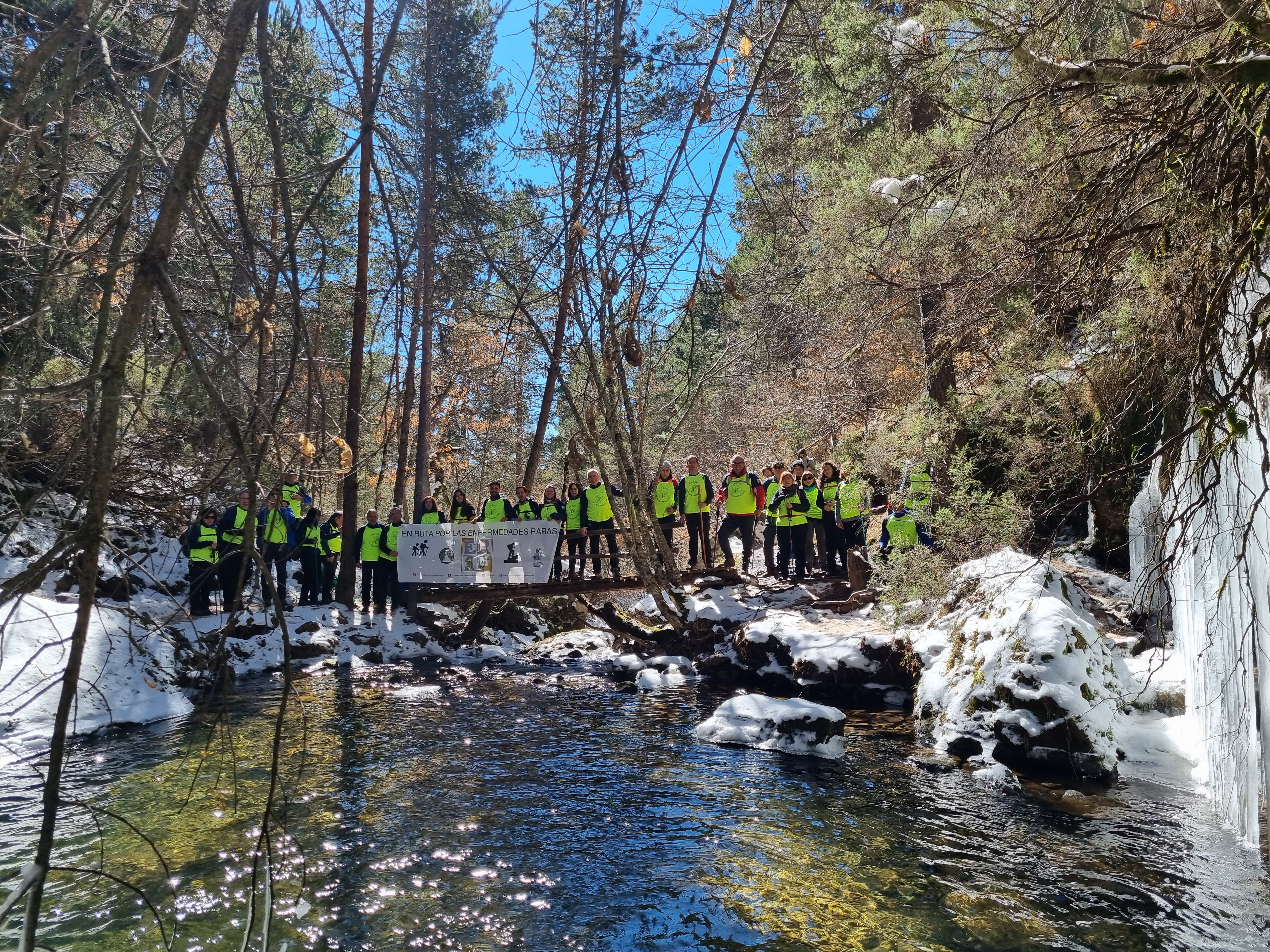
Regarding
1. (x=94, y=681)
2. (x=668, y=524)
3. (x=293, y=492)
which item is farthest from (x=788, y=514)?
(x=293, y=492)

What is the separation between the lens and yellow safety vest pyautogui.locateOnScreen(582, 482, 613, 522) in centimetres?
1437

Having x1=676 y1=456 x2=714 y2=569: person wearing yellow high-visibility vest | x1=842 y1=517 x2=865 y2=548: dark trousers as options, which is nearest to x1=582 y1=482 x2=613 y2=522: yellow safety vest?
x1=676 y1=456 x2=714 y2=569: person wearing yellow high-visibility vest

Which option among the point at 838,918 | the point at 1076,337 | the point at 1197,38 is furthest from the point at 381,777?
the point at 1076,337

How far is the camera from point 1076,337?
1038 centimetres

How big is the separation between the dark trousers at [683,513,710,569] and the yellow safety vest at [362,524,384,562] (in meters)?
5.62

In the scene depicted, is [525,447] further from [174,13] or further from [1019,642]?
[174,13]

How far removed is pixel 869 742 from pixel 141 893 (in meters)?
8.40

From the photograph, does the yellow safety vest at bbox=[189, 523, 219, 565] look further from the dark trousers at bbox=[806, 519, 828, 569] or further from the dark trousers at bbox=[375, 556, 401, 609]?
the dark trousers at bbox=[806, 519, 828, 569]

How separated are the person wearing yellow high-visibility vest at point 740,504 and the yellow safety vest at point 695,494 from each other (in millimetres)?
633

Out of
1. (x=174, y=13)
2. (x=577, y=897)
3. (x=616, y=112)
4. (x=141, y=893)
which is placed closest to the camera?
(x=141, y=893)

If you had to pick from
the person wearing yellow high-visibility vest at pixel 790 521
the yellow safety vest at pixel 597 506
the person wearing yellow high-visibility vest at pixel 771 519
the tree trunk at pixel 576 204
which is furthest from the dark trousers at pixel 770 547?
the tree trunk at pixel 576 204

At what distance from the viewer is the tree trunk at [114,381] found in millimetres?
1363

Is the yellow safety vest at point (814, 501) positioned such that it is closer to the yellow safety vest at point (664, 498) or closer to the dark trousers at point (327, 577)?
the yellow safety vest at point (664, 498)

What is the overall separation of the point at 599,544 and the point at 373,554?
14.3ft
